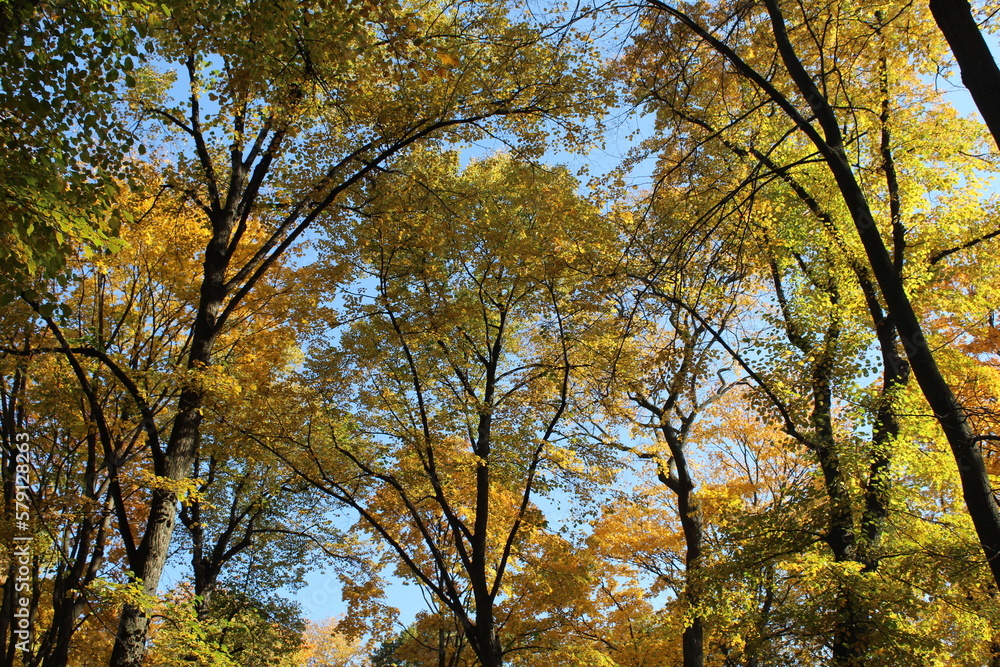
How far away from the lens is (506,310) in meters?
10.4

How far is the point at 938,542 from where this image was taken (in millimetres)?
7297

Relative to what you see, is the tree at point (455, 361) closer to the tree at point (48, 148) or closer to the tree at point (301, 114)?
the tree at point (301, 114)

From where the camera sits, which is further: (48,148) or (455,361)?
(455,361)

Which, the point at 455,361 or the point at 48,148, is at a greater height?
the point at 455,361

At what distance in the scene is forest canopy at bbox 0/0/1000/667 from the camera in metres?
4.90

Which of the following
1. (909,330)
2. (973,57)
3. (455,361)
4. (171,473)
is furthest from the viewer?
(455,361)

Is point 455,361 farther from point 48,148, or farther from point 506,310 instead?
point 48,148

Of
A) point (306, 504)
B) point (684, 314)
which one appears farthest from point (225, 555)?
point (684, 314)

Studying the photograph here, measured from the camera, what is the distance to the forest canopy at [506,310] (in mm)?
4902

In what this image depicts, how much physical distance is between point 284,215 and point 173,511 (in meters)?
3.98

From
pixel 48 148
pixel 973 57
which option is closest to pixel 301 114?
pixel 48 148

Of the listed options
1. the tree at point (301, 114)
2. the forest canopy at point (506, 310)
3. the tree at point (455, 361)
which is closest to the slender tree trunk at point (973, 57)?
the forest canopy at point (506, 310)

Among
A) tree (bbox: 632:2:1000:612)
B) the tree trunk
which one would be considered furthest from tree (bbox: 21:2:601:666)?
tree (bbox: 632:2:1000:612)

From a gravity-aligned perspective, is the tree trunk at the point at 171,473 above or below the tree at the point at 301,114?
below
